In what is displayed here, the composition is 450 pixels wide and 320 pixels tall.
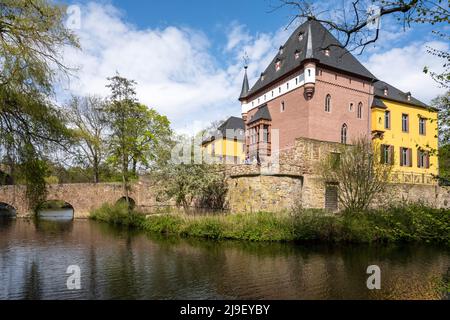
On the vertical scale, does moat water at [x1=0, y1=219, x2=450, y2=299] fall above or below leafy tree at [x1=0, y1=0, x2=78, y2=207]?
below

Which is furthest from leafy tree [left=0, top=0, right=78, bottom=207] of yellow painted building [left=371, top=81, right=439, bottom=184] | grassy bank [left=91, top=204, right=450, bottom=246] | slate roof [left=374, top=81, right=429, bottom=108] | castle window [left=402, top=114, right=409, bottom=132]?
castle window [left=402, top=114, right=409, bottom=132]

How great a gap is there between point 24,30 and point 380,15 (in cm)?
441

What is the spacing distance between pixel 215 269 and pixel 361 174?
364 inches

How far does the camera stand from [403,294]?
835cm

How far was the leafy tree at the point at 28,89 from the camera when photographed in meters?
4.62

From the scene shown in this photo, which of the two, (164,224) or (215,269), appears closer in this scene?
(215,269)

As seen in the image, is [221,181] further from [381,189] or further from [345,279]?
[345,279]

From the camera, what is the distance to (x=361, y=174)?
16500mm

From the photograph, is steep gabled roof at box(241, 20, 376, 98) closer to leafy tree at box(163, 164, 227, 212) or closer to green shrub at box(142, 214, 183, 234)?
leafy tree at box(163, 164, 227, 212)

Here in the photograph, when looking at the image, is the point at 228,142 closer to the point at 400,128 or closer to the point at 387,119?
the point at 387,119

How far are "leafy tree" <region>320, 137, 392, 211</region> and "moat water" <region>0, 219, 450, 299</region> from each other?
2526 millimetres

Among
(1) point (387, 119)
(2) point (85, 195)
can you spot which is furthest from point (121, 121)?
(1) point (387, 119)

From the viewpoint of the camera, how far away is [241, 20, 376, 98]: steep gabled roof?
24.4 m
